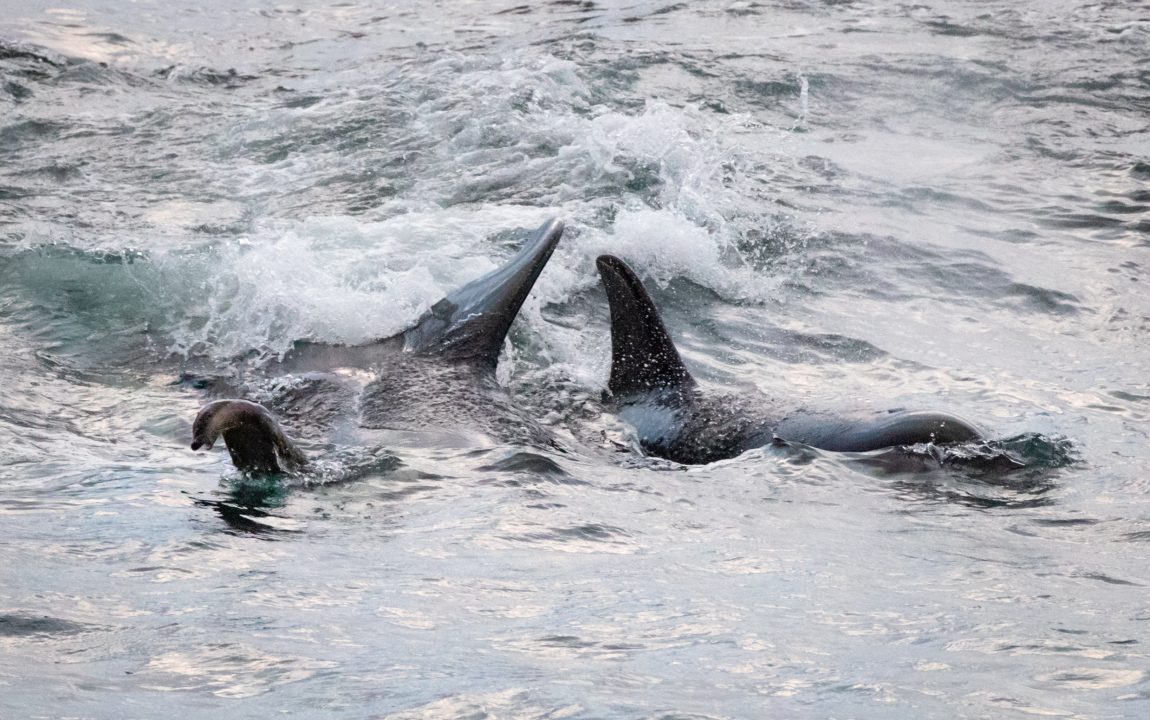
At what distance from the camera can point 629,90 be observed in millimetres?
13141

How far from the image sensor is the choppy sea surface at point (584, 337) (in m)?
3.72

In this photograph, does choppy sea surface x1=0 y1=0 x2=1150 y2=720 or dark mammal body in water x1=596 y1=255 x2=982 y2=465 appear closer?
choppy sea surface x1=0 y1=0 x2=1150 y2=720

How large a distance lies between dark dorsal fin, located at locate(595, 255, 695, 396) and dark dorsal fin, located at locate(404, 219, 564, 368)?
18.9 inches

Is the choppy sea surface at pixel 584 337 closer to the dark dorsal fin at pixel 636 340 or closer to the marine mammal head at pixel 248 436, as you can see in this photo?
the marine mammal head at pixel 248 436

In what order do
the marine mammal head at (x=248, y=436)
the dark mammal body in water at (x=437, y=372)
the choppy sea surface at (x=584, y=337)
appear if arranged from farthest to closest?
the dark mammal body in water at (x=437, y=372)
the marine mammal head at (x=248, y=436)
the choppy sea surface at (x=584, y=337)

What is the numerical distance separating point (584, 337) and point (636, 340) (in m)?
1.45

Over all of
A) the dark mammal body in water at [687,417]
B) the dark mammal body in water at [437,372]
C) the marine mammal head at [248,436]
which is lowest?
the dark mammal body in water at [687,417]

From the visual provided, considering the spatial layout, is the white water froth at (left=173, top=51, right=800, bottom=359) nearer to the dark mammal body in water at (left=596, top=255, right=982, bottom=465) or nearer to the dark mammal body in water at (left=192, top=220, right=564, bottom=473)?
the dark mammal body in water at (left=192, top=220, right=564, bottom=473)

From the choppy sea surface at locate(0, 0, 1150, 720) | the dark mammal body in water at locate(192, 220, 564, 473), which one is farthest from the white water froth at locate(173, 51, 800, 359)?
the dark mammal body in water at locate(192, 220, 564, 473)

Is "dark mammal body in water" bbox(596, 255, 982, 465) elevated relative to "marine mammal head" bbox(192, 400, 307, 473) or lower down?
lower down

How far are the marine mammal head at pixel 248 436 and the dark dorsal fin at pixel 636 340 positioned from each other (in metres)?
1.99

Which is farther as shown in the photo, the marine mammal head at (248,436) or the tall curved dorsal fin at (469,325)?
the tall curved dorsal fin at (469,325)

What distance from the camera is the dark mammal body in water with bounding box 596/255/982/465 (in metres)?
5.95

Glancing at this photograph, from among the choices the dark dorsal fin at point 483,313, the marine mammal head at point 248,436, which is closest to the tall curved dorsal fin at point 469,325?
the dark dorsal fin at point 483,313
